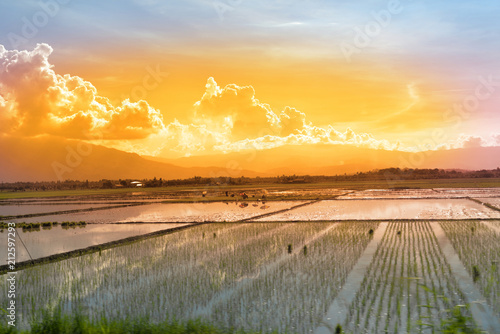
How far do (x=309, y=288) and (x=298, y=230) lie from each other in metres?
9.36

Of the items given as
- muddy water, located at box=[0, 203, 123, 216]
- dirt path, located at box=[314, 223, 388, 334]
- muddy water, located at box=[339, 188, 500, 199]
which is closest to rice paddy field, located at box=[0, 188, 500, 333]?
dirt path, located at box=[314, 223, 388, 334]

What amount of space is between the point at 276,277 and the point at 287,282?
0.55 metres

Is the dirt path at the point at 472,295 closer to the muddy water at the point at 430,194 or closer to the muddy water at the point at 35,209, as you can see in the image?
the muddy water at the point at 430,194

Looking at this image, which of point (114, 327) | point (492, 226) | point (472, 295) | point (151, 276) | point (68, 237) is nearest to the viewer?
point (114, 327)

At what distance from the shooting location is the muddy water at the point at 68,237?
1510 cm

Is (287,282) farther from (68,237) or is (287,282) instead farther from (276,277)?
(68,237)

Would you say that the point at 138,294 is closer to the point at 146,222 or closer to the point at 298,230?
the point at 298,230

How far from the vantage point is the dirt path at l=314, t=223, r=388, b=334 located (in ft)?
24.4

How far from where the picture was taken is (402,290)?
9258 millimetres

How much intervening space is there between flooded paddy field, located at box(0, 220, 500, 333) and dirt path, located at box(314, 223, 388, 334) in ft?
0.08

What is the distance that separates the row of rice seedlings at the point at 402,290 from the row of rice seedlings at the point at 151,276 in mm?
2780

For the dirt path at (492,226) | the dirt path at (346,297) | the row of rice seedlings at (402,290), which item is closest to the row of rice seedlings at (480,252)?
the dirt path at (492,226)

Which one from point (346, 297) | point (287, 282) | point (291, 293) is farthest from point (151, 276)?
point (346, 297)

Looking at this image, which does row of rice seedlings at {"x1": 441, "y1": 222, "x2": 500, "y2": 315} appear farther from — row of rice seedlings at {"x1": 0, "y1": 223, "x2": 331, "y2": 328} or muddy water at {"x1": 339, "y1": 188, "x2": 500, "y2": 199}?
muddy water at {"x1": 339, "y1": 188, "x2": 500, "y2": 199}
